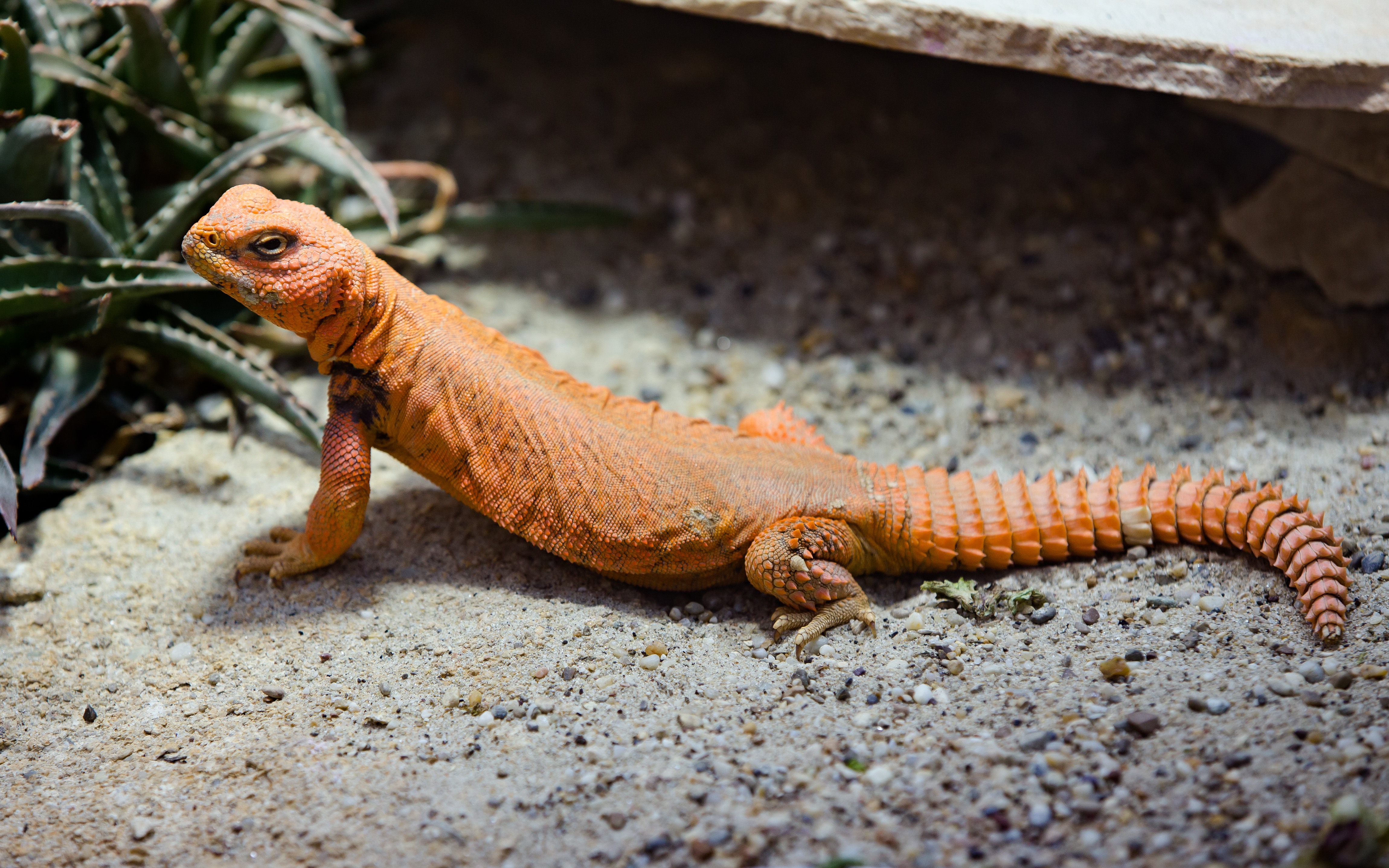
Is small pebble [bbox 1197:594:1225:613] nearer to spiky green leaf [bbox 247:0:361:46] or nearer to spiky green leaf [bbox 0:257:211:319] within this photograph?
spiky green leaf [bbox 0:257:211:319]

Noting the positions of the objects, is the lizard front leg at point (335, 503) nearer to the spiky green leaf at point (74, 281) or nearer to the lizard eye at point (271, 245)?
the lizard eye at point (271, 245)

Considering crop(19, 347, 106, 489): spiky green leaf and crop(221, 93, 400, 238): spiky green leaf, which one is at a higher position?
crop(221, 93, 400, 238): spiky green leaf

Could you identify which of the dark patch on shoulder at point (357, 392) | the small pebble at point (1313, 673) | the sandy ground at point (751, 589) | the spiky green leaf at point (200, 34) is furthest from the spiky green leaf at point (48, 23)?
the small pebble at point (1313, 673)

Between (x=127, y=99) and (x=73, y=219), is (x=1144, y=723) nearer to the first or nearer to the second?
(x=73, y=219)

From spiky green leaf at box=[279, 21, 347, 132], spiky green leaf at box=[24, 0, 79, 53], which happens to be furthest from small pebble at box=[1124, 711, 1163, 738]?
spiky green leaf at box=[24, 0, 79, 53]

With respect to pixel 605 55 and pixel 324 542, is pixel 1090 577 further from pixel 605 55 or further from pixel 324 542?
pixel 605 55

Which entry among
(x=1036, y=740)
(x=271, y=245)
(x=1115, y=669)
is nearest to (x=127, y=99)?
(x=271, y=245)
